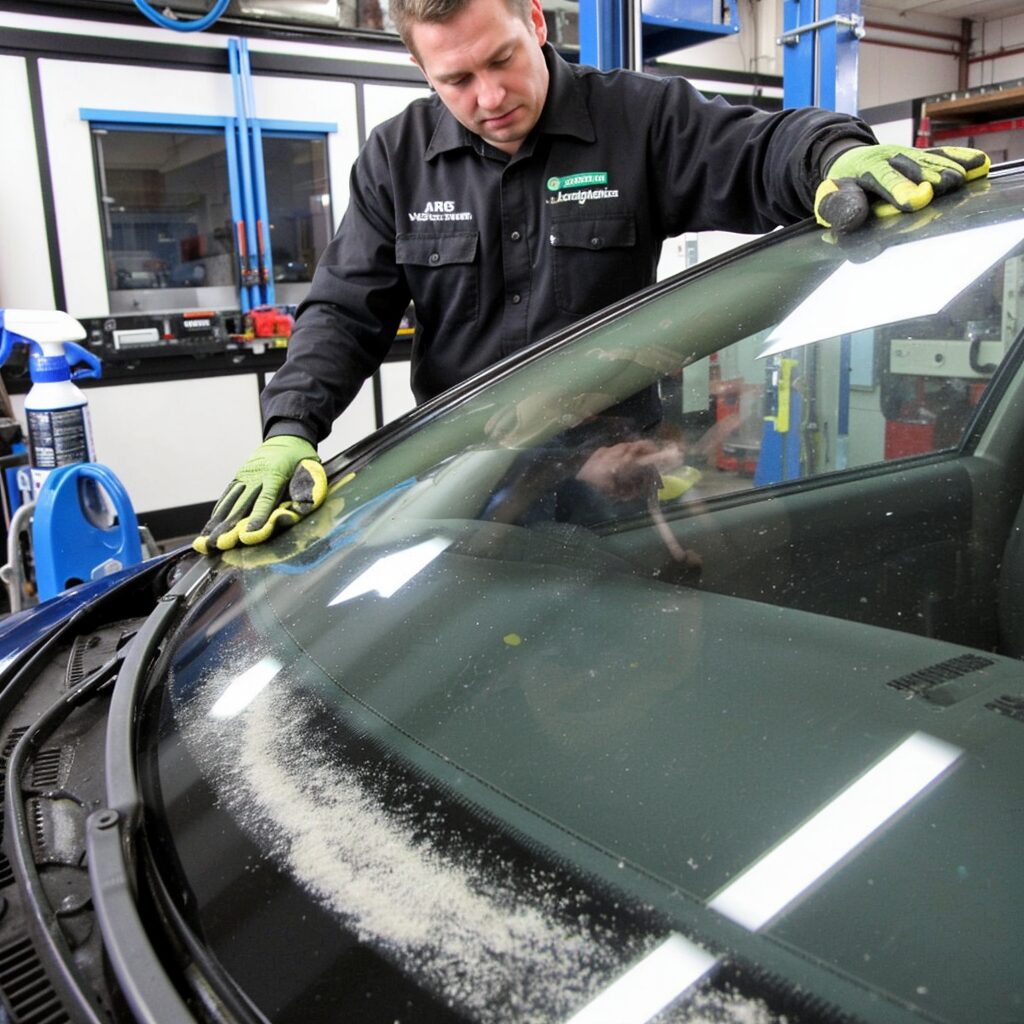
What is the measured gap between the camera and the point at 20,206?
4242mm

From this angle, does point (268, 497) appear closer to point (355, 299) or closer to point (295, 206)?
point (355, 299)

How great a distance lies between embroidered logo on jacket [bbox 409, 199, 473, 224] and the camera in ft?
5.75

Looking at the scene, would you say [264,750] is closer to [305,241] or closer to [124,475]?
[124,475]

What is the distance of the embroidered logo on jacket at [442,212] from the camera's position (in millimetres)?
1754

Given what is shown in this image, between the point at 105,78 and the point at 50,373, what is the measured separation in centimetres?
221

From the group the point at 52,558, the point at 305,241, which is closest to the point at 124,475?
the point at 305,241

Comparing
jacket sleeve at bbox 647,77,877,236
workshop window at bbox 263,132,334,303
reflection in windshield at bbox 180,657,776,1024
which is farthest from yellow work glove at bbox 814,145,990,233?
workshop window at bbox 263,132,334,303

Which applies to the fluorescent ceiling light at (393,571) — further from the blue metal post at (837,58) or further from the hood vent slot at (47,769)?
the blue metal post at (837,58)

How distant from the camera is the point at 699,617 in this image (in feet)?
2.64

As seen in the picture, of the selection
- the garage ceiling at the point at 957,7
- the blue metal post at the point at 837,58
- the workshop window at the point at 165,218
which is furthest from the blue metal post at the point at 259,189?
the garage ceiling at the point at 957,7

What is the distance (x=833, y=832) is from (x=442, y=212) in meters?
1.46

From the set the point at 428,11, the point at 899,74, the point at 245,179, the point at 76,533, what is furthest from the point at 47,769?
the point at 899,74

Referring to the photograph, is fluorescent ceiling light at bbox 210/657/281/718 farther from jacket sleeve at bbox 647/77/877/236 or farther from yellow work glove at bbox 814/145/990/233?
jacket sleeve at bbox 647/77/877/236

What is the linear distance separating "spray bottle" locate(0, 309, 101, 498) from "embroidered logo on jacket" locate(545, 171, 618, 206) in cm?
178
